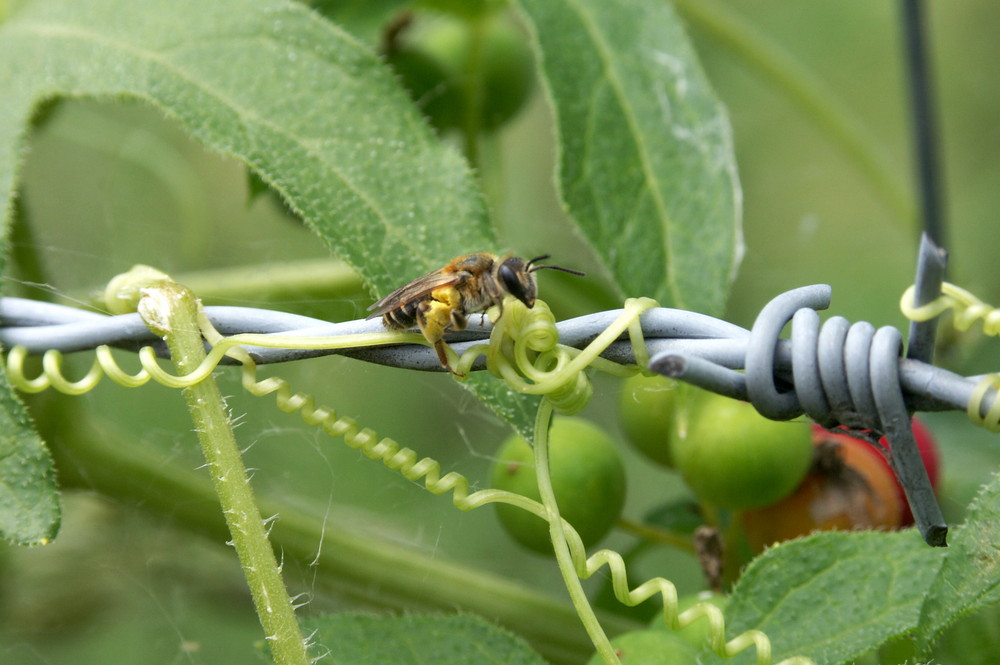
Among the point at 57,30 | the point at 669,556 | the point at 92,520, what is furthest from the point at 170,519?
the point at 669,556

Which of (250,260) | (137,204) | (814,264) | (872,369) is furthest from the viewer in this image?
(814,264)

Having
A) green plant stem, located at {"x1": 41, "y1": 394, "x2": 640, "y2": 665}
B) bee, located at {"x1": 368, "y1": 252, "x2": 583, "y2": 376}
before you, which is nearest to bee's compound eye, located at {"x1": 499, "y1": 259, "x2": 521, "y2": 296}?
bee, located at {"x1": 368, "y1": 252, "x2": 583, "y2": 376}

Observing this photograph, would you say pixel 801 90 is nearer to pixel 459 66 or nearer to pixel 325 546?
pixel 459 66

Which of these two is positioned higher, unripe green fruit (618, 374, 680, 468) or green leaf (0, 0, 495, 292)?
green leaf (0, 0, 495, 292)

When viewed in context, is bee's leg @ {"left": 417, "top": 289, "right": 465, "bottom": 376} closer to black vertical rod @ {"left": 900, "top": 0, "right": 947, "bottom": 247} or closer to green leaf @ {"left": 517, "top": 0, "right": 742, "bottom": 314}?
green leaf @ {"left": 517, "top": 0, "right": 742, "bottom": 314}

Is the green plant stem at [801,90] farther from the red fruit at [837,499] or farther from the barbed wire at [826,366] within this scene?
the barbed wire at [826,366]

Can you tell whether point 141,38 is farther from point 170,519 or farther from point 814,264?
point 814,264

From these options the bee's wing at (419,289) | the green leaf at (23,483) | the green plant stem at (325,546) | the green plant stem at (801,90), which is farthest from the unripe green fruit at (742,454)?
the green plant stem at (801,90)

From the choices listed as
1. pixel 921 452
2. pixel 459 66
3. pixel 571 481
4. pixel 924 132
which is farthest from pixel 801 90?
pixel 571 481
